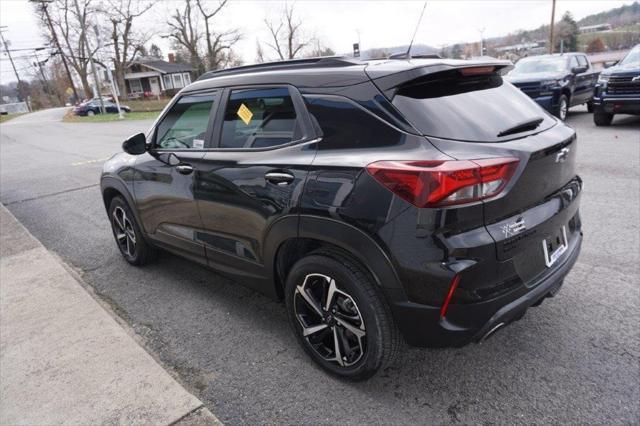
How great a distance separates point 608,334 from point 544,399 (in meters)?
0.85

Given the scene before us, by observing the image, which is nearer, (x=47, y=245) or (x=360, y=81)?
(x=360, y=81)

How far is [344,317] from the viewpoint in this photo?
254 centimetres

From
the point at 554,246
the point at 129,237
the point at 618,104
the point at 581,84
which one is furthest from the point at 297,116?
→ the point at 581,84

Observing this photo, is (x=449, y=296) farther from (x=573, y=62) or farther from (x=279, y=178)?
(x=573, y=62)

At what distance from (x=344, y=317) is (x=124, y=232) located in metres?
3.01

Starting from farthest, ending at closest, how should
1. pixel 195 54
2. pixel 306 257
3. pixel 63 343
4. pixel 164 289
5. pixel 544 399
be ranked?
1. pixel 195 54
2. pixel 164 289
3. pixel 63 343
4. pixel 306 257
5. pixel 544 399

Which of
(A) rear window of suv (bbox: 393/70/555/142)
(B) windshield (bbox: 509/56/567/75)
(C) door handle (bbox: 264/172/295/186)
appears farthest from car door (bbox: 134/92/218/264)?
(B) windshield (bbox: 509/56/567/75)

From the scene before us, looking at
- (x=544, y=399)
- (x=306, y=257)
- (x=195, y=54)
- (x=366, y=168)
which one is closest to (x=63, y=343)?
(x=306, y=257)

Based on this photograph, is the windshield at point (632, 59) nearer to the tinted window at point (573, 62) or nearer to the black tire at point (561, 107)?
the black tire at point (561, 107)

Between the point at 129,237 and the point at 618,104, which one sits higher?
the point at 129,237

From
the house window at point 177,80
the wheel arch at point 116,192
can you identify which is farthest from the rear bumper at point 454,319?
the house window at point 177,80

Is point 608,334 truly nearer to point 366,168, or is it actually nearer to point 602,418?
point 602,418

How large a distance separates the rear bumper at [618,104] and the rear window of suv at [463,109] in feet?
30.2

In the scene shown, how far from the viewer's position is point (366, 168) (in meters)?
2.21
